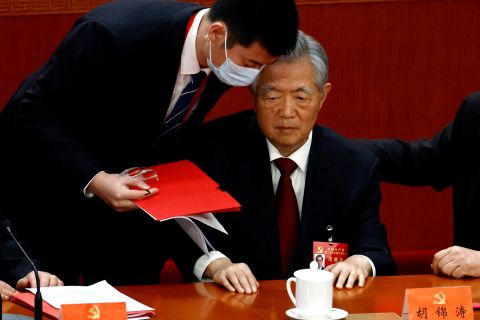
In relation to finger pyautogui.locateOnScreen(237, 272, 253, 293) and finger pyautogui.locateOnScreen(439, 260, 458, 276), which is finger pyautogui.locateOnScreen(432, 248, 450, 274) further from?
finger pyautogui.locateOnScreen(237, 272, 253, 293)

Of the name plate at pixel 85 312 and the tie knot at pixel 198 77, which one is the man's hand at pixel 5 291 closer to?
the name plate at pixel 85 312

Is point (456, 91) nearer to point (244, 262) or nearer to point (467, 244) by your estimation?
point (467, 244)

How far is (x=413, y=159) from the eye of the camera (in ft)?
9.07

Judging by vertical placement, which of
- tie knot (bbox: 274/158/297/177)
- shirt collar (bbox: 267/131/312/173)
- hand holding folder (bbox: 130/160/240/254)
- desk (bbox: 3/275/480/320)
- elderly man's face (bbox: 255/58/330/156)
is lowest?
desk (bbox: 3/275/480/320)

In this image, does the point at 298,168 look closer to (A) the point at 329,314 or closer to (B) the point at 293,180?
(B) the point at 293,180

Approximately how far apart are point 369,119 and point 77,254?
1336 mm

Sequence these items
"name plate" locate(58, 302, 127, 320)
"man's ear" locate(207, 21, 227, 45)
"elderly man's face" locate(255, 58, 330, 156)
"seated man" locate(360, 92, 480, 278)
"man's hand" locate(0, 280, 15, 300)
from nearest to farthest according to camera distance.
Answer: "name plate" locate(58, 302, 127, 320)
"man's hand" locate(0, 280, 15, 300)
"man's ear" locate(207, 21, 227, 45)
"elderly man's face" locate(255, 58, 330, 156)
"seated man" locate(360, 92, 480, 278)

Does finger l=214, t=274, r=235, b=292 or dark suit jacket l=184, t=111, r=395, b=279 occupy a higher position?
dark suit jacket l=184, t=111, r=395, b=279

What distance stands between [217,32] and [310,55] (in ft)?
1.08

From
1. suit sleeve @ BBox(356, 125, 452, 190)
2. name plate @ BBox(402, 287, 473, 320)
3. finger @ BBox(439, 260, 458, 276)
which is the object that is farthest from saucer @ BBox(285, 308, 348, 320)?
suit sleeve @ BBox(356, 125, 452, 190)

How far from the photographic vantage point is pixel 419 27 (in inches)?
134

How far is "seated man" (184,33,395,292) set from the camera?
244 cm

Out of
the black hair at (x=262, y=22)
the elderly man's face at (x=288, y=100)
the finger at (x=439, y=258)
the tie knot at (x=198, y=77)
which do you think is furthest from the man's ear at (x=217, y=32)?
the finger at (x=439, y=258)

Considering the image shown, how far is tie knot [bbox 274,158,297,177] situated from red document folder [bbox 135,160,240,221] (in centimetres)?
27
